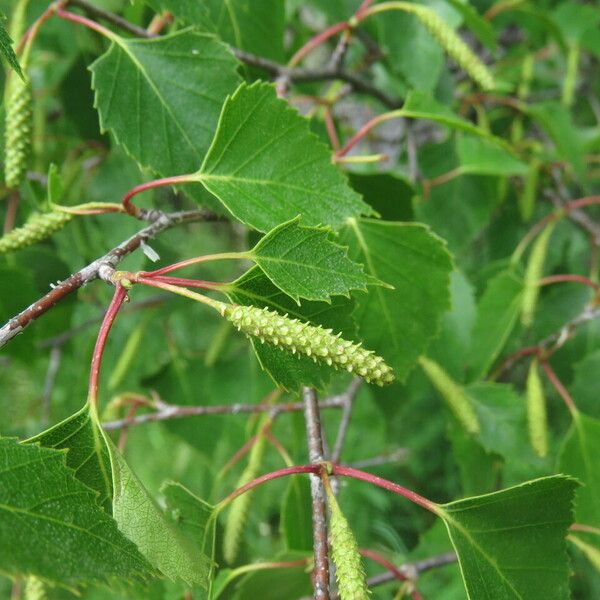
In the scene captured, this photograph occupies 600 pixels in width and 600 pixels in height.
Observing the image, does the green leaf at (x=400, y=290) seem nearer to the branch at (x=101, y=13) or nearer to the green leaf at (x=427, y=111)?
the green leaf at (x=427, y=111)

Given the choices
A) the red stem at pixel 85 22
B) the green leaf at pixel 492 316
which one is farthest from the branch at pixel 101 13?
the green leaf at pixel 492 316

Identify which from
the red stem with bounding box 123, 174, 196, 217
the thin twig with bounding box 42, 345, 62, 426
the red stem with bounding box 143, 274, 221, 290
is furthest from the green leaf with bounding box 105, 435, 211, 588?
the thin twig with bounding box 42, 345, 62, 426

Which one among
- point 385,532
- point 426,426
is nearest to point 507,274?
point 426,426

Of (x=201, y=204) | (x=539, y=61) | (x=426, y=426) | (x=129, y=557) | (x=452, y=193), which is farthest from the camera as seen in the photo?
(x=426, y=426)

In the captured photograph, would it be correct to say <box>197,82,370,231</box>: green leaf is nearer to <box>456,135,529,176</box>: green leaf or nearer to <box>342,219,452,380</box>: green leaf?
<box>342,219,452,380</box>: green leaf

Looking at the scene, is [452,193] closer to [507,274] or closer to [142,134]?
[507,274]
